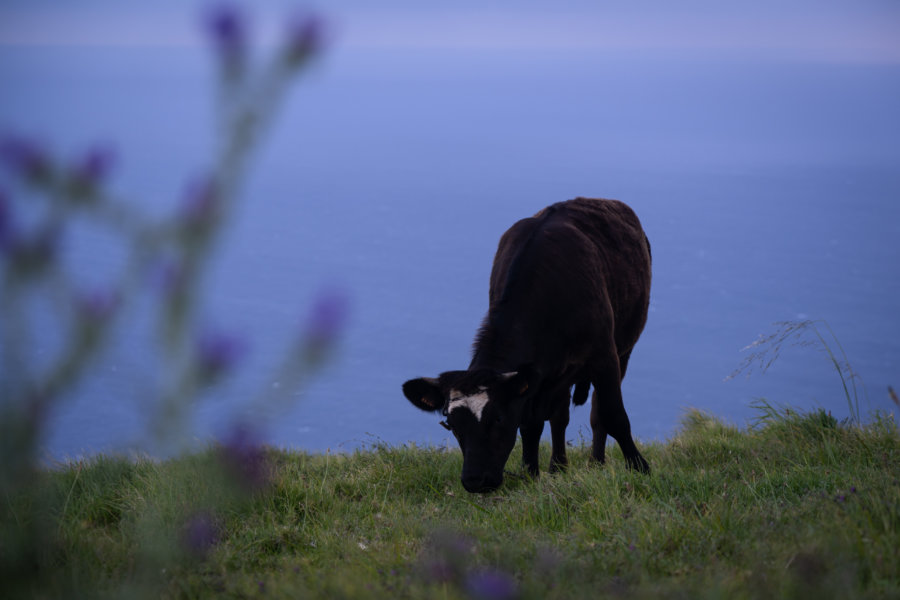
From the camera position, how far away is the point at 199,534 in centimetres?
295

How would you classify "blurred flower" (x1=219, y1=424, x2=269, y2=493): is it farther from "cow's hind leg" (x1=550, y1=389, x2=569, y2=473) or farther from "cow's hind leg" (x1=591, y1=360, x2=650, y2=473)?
"cow's hind leg" (x1=550, y1=389, x2=569, y2=473)

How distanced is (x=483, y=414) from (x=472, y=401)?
0.41 ft

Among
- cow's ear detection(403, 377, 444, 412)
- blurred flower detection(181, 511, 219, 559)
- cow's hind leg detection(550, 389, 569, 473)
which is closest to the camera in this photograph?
blurred flower detection(181, 511, 219, 559)

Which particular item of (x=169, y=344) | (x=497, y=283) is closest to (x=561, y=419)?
(x=497, y=283)

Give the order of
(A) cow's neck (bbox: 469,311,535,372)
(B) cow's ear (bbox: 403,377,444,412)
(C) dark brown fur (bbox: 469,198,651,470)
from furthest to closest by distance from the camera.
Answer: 1. (C) dark brown fur (bbox: 469,198,651,470)
2. (A) cow's neck (bbox: 469,311,535,372)
3. (B) cow's ear (bbox: 403,377,444,412)

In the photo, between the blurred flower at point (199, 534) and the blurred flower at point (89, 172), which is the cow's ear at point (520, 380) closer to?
the blurred flower at point (199, 534)

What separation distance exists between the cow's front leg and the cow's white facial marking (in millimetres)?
1173

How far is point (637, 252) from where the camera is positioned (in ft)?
24.4

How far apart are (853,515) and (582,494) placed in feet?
6.00

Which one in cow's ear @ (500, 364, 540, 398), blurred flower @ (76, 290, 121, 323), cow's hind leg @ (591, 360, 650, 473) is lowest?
cow's hind leg @ (591, 360, 650, 473)

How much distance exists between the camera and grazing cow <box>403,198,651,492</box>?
529 cm

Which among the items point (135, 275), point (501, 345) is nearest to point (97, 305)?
point (135, 275)

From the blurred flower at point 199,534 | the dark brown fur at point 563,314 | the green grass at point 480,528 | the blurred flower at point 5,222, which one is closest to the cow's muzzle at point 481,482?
the green grass at point 480,528

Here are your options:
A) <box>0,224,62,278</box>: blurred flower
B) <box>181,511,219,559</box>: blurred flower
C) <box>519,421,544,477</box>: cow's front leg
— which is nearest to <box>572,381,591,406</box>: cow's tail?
<box>519,421,544,477</box>: cow's front leg
